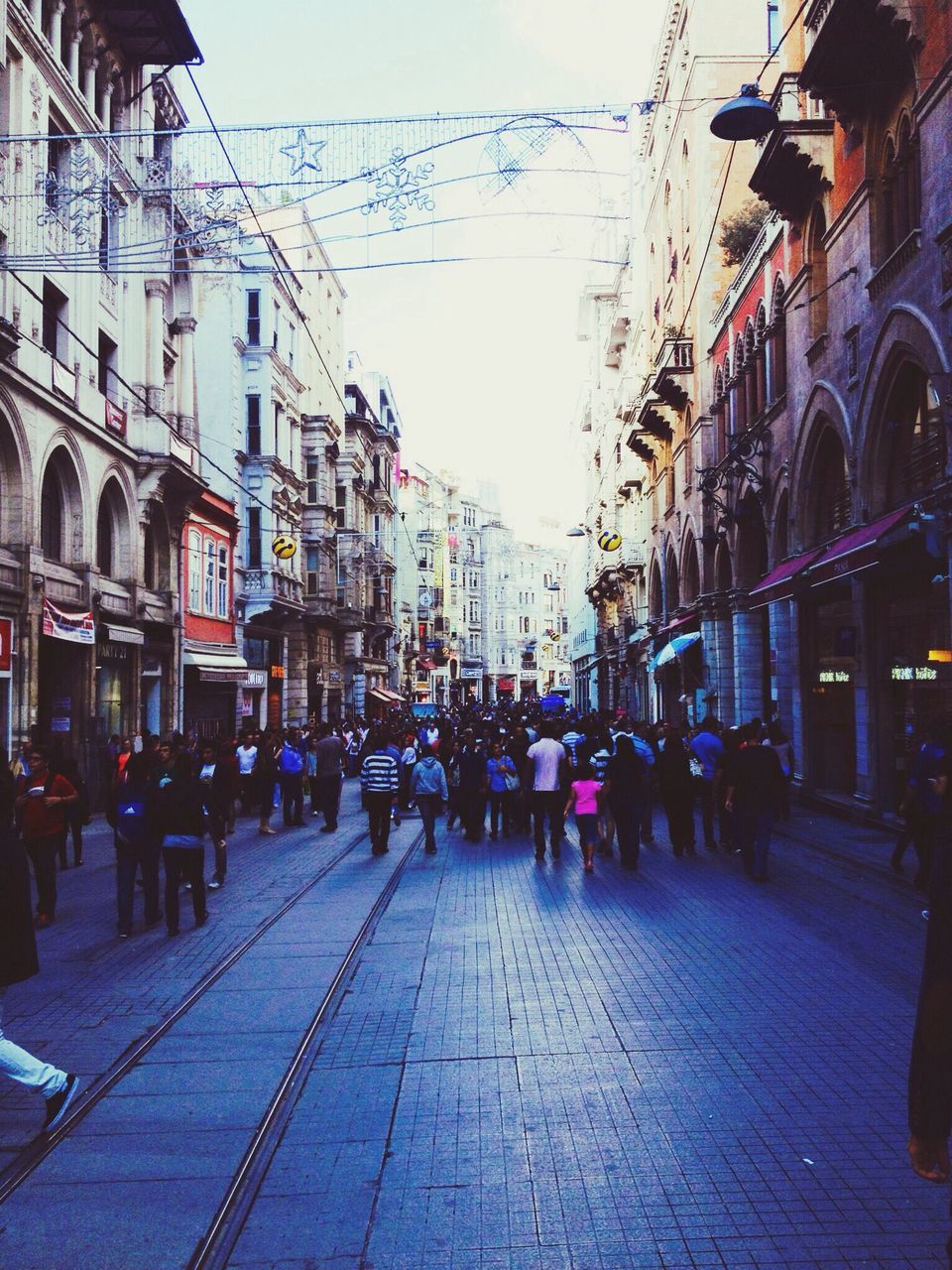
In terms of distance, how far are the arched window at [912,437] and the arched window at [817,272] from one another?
4.28m

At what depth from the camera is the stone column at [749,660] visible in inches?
1176

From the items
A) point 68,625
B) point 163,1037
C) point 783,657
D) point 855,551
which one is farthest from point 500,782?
point 163,1037

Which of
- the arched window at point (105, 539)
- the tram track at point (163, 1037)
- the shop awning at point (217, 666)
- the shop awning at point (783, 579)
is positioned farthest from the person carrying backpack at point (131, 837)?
the shop awning at point (217, 666)

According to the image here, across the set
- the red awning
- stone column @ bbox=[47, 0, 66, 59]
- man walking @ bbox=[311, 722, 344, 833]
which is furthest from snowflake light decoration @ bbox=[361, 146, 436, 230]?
the red awning

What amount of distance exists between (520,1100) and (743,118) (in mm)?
14240

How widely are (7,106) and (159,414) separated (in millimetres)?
8480

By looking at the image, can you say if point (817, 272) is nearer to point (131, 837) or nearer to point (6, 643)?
point (6, 643)

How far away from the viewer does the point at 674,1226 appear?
4.48m

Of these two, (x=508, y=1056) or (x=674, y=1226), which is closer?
(x=674, y=1226)

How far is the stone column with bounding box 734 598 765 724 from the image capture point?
2988 cm

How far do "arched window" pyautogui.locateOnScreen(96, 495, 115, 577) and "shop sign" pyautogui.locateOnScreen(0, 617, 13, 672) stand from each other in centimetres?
584

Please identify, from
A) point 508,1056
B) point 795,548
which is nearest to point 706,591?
point 795,548

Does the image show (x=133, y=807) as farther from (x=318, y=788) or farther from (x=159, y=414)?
(x=159, y=414)

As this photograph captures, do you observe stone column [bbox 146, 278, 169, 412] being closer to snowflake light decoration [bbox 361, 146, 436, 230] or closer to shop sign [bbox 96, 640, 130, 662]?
shop sign [bbox 96, 640, 130, 662]
